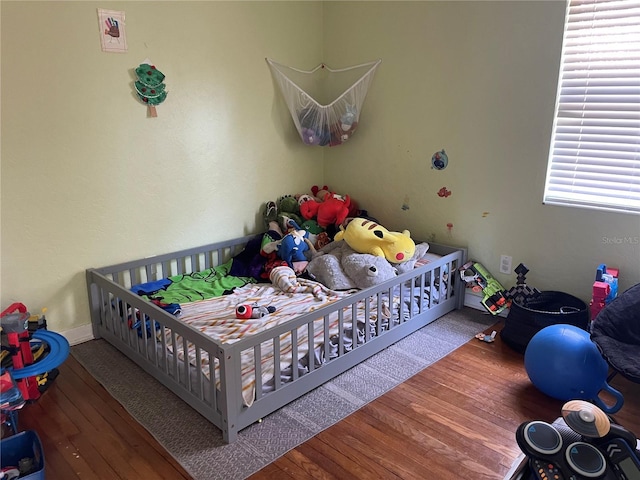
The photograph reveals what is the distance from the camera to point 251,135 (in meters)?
3.30

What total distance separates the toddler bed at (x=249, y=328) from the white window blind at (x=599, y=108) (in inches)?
32.9

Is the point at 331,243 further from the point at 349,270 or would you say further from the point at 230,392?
the point at 230,392

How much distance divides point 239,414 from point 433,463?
0.76 metres

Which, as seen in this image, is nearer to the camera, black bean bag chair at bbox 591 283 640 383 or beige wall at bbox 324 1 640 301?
black bean bag chair at bbox 591 283 640 383

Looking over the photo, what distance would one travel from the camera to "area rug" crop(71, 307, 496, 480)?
1827mm

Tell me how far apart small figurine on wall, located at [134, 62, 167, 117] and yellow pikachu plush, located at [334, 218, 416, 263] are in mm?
1342

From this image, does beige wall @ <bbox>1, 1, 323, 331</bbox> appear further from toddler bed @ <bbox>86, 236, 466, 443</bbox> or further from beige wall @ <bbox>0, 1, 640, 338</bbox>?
toddler bed @ <bbox>86, 236, 466, 443</bbox>

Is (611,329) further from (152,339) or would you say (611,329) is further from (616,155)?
(152,339)

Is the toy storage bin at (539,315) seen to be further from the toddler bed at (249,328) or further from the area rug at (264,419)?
the toddler bed at (249,328)

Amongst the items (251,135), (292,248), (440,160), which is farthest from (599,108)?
(251,135)

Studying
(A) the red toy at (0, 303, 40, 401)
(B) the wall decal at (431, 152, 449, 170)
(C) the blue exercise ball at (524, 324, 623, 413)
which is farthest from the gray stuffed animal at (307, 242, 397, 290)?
(A) the red toy at (0, 303, 40, 401)

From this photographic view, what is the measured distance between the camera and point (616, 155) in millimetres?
2512

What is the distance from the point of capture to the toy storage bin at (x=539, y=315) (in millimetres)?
2523

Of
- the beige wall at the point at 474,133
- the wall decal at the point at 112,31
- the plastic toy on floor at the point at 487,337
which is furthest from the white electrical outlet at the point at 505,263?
the wall decal at the point at 112,31
